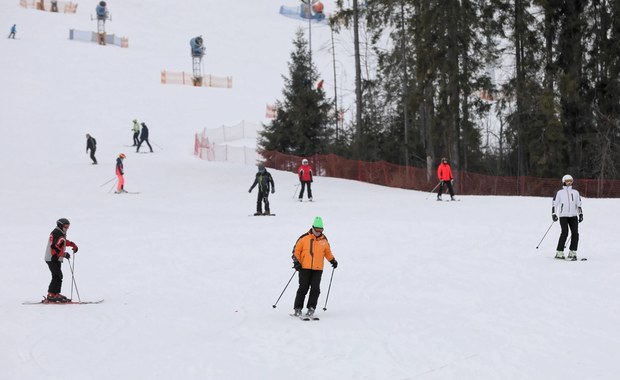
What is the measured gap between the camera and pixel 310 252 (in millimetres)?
11359

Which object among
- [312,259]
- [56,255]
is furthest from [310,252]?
[56,255]

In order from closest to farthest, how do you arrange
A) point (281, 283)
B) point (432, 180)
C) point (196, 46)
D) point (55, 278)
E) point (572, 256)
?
point (55, 278) < point (281, 283) < point (572, 256) < point (432, 180) < point (196, 46)

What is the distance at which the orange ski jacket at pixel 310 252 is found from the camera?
37.2 feet

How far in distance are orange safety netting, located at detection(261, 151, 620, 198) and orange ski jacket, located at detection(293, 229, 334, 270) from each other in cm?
1972

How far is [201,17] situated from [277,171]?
59100 millimetres

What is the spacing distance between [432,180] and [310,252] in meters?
22.4

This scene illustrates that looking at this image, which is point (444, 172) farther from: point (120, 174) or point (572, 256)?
point (120, 174)

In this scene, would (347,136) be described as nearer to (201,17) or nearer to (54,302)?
(54,302)

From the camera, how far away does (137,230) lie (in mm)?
21297

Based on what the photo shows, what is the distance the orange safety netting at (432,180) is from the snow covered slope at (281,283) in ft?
5.42

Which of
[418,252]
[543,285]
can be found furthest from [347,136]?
[543,285]

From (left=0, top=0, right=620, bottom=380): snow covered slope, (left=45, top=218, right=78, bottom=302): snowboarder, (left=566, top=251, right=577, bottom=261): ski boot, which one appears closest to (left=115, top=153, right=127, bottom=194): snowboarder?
(left=0, top=0, right=620, bottom=380): snow covered slope

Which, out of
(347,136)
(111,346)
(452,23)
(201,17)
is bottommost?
(111,346)

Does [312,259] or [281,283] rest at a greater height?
[312,259]
